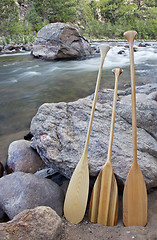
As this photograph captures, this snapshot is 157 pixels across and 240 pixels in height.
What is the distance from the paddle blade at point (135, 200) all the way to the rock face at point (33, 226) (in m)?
0.49

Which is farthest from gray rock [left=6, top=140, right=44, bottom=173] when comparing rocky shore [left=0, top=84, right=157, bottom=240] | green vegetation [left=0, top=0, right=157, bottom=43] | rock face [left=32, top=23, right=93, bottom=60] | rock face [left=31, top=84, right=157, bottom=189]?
green vegetation [left=0, top=0, right=157, bottom=43]

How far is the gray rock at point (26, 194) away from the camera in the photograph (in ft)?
4.01

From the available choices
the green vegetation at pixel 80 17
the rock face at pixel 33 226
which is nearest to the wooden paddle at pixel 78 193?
the rock face at pixel 33 226

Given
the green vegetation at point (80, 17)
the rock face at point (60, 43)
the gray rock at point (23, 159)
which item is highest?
the green vegetation at point (80, 17)

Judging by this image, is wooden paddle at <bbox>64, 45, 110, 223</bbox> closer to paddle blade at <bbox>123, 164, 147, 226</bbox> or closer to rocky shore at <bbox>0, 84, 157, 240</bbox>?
rocky shore at <bbox>0, 84, 157, 240</bbox>

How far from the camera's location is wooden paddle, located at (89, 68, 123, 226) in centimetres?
116

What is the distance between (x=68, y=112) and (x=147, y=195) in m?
1.06

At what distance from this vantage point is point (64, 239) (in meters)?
1.00

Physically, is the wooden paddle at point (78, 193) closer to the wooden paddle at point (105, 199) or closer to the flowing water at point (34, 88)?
the wooden paddle at point (105, 199)

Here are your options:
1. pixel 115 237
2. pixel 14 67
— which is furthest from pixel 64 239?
pixel 14 67

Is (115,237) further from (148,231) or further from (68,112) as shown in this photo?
(68,112)

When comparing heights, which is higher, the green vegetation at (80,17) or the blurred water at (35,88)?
the green vegetation at (80,17)

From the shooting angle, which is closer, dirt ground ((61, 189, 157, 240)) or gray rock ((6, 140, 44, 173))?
dirt ground ((61, 189, 157, 240))

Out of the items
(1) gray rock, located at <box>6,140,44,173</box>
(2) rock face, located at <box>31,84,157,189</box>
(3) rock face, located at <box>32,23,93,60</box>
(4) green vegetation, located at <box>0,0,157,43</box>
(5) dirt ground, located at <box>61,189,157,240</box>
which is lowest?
(5) dirt ground, located at <box>61,189,157,240</box>
